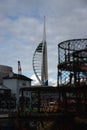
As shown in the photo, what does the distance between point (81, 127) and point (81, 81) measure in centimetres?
425

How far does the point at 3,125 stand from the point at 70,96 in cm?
760

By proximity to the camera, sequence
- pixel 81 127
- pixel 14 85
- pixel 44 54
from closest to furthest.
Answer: pixel 81 127 → pixel 14 85 → pixel 44 54

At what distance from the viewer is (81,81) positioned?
28266 millimetres

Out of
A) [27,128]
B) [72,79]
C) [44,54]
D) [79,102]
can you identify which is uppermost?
[44,54]

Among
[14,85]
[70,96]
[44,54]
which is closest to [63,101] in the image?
[70,96]

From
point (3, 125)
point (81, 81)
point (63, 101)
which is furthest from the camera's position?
point (3, 125)

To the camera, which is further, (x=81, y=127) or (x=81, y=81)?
(x=81, y=81)

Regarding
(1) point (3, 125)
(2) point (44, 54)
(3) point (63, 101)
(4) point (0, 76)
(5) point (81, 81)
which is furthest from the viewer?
(2) point (44, 54)

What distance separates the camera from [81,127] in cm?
2558

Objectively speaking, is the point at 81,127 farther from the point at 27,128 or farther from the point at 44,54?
the point at 44,54

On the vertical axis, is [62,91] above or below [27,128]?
above

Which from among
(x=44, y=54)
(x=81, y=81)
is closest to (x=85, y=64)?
(x=81, y=81)

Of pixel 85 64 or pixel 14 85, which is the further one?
pixel 14 85

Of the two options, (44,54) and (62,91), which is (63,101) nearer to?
(62,91)
